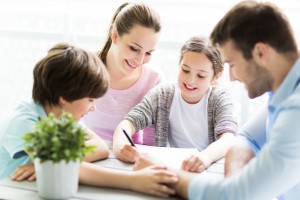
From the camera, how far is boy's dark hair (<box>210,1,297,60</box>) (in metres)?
1.22

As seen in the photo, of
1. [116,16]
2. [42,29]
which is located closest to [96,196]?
[116,16]

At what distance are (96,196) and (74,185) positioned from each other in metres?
0.07

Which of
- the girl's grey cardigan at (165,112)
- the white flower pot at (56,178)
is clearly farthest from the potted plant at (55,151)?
the girl's grey cardigan at (165,112)

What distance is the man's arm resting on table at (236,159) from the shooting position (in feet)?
4.35

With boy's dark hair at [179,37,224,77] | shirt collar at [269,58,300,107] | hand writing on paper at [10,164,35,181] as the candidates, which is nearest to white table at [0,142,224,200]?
hand writing on paper at [10,164,35,181]

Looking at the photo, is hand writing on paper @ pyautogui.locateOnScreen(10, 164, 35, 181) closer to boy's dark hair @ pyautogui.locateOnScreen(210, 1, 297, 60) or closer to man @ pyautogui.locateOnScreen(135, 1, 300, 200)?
man @ pyautogui.locateOnScreen(135, 1, 300, 200)

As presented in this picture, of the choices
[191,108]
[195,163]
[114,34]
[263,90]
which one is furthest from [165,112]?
[263,90]

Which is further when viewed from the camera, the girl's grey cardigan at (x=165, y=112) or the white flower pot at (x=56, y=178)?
the girl's grey cardigan at (x=165, y=112)

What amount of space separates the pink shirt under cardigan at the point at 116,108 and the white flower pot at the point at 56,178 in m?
0.94

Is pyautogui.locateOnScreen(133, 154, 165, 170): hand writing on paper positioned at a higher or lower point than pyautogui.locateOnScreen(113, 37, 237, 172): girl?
lower

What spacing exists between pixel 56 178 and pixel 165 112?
0.87m

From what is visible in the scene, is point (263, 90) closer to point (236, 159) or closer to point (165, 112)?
point (236, 159)

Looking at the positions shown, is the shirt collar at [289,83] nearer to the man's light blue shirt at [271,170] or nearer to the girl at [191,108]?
the man's light blue shirt at [271,170]

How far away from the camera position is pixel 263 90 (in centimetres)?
132
